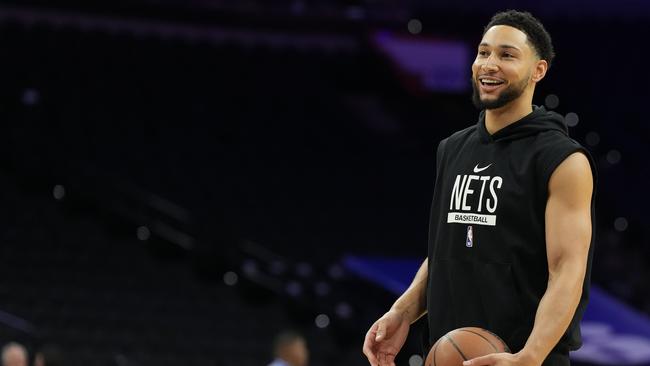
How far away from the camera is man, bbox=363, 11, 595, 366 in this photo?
Result: 2.62m

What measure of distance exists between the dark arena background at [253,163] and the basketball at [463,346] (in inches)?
353

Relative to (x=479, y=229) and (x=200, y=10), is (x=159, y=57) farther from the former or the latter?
(x=479, y=229)

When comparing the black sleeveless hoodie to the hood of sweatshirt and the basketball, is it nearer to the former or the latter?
the hood of sweatshirt

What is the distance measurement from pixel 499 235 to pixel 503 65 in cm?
41

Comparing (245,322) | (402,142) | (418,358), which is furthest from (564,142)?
(402,142)

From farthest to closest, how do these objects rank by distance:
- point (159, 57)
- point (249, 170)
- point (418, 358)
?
point (159, 57) < point (249, 170) < point (418, 358)

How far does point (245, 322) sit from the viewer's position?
45.4 feet

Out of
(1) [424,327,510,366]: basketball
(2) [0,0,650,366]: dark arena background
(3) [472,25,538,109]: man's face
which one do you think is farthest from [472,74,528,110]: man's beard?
(2) [0,0,650,366]: dark arena background

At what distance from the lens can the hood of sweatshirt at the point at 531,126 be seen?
9.16 ft

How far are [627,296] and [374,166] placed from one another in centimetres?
508

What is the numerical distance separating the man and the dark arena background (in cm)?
880

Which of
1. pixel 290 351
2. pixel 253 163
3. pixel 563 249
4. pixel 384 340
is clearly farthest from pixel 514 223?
pixel 253 163

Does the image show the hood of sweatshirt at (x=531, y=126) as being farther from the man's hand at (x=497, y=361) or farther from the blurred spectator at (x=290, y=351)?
the blurred spectator at (x=290, y=351)

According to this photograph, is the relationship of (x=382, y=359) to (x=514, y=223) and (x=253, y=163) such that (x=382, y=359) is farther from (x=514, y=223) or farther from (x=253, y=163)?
(x=253, y=163)
